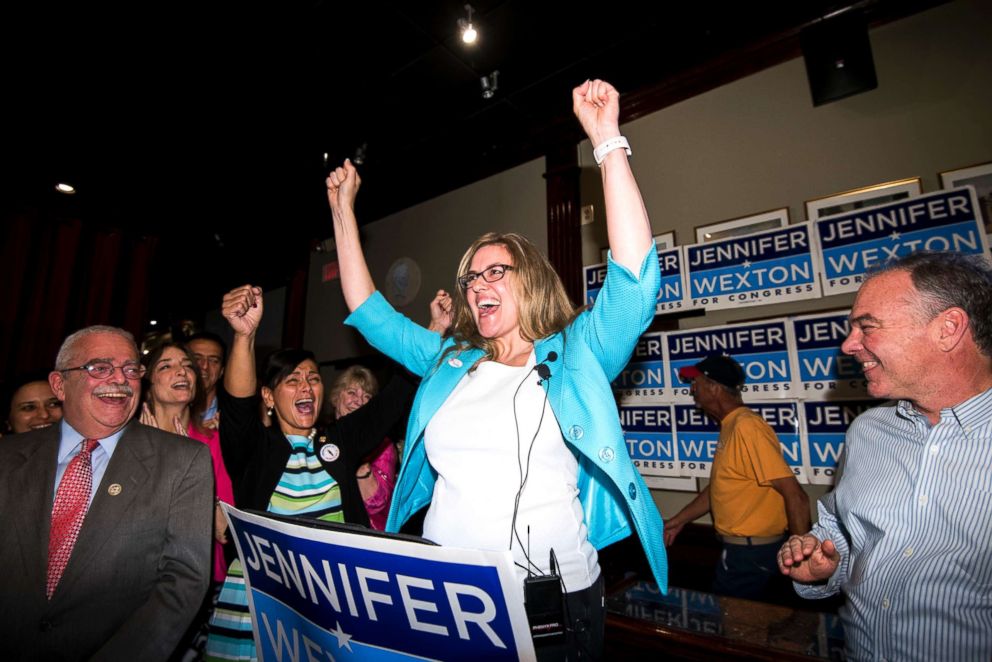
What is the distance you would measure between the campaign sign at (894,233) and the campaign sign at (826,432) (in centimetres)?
68

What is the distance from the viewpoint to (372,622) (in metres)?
0.76

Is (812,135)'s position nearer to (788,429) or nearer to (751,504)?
(788,429)

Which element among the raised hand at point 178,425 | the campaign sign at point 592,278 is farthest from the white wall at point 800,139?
the raised hand at point 178,425

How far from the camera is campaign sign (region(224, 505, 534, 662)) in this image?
63 cm

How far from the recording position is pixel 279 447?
1.92m

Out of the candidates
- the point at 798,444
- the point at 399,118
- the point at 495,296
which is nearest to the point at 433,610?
the point at 495,296

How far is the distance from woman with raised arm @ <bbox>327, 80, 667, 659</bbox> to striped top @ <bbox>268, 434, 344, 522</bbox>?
0.52m

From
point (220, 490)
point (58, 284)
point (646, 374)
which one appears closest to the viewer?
point (220, 490)

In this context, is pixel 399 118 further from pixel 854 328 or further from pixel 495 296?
pixel 854 328

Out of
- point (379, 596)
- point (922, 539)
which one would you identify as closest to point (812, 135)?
point (922, 539)

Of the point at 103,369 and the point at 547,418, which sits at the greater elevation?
→ the point at 103,369

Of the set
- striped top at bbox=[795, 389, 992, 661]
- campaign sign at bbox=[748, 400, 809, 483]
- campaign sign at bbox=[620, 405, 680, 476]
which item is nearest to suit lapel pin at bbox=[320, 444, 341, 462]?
striped top at bbox=[795, 389, 992, 661]

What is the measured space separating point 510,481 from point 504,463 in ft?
0.14

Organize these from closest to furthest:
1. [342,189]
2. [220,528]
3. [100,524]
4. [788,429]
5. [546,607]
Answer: [546,607] < [100,524] < [342,189] < [220,528] < [788,429]
